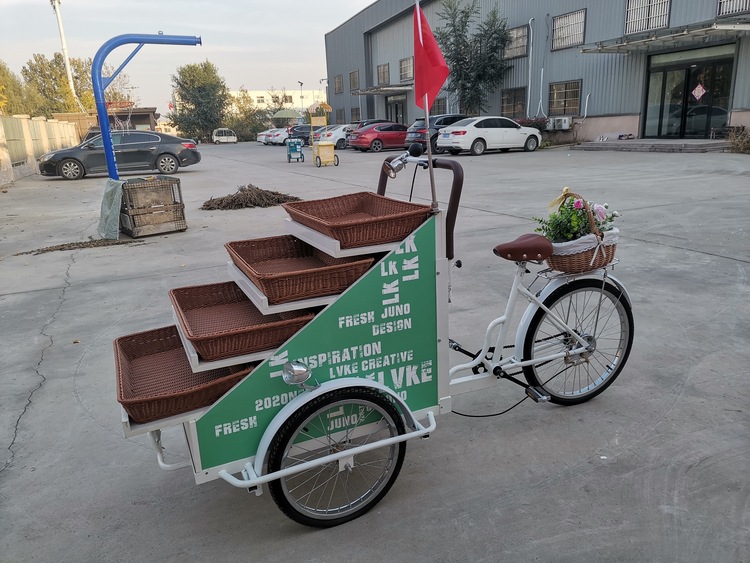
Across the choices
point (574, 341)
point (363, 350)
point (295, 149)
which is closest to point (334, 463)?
point (363, 350)

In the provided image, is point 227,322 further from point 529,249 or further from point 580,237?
point 580,237

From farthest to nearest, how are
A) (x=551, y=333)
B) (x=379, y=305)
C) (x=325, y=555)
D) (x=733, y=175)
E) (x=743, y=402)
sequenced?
(x=733, y=175), (x=551, y=333), (x=743, y=402), (x=379, y=305), (x=325, y=555)

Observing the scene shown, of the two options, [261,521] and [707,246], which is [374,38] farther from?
[261,521]

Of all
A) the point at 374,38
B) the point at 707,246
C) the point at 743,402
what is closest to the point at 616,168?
the point at 707,246

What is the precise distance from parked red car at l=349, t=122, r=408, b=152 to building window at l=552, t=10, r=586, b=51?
25.5 ft

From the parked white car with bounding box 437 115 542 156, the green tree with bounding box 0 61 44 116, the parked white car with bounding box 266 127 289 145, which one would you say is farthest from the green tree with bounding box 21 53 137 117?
the parked white car with bounding box 437 115 542 156

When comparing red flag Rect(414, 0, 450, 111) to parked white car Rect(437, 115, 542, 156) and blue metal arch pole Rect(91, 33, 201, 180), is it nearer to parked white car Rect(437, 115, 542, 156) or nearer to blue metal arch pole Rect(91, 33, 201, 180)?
blue metal arch pole Rect(91, 33, 201, 180)

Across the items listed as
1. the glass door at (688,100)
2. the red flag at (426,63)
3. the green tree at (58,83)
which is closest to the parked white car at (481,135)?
the glass door at (688,100)

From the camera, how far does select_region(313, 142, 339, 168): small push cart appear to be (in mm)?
18969

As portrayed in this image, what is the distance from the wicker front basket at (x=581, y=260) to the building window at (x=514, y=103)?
2620 centimetres

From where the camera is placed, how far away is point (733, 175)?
1191cm

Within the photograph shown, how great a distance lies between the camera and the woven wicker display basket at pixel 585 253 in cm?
296

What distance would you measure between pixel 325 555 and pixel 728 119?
2149 centimetres

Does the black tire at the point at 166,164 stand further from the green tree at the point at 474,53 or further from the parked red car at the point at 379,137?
the green tree at the point at 474,53
